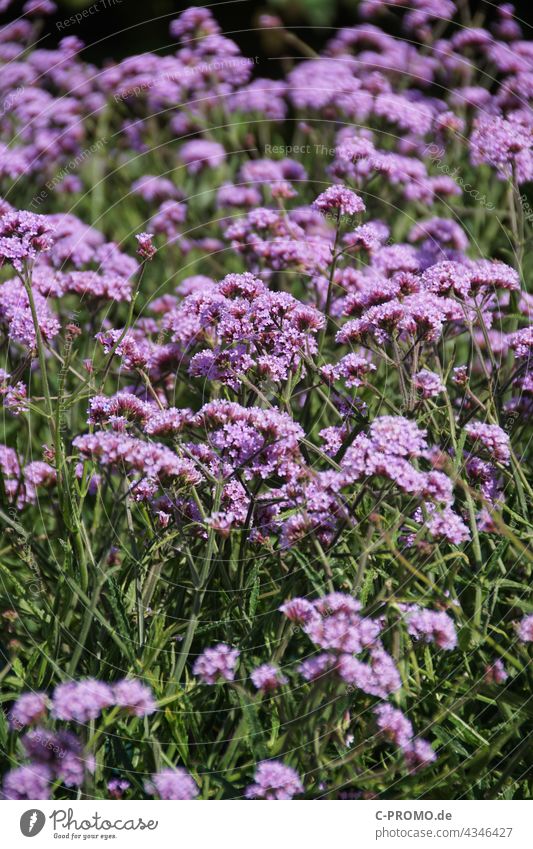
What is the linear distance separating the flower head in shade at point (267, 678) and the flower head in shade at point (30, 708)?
0.40m

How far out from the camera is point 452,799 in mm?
1699

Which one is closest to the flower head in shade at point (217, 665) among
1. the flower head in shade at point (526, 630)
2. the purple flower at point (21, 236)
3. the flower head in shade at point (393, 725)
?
the flower head in shade at point (393, 725)

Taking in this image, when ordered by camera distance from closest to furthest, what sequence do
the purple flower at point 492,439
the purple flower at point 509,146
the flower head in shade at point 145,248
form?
1. the purple flower at point 492,439
2. the flower head in shade at point 145,248
3. the purple flower at point 509,146

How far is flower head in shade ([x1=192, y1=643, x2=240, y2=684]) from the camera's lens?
1.65 m

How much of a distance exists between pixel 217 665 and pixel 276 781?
23cm

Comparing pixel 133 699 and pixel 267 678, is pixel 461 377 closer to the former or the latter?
pixel 267 678

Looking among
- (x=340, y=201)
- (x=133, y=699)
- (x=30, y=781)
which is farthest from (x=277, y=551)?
(x=340, y=201)

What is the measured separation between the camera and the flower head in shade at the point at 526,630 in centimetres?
172

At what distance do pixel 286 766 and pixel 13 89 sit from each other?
2.95m

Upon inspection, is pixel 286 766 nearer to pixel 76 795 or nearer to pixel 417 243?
pixel 76 795

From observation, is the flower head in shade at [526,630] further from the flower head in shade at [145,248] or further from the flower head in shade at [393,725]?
the flower head in shade at [145,248]

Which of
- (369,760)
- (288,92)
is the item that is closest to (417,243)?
(288,92)
